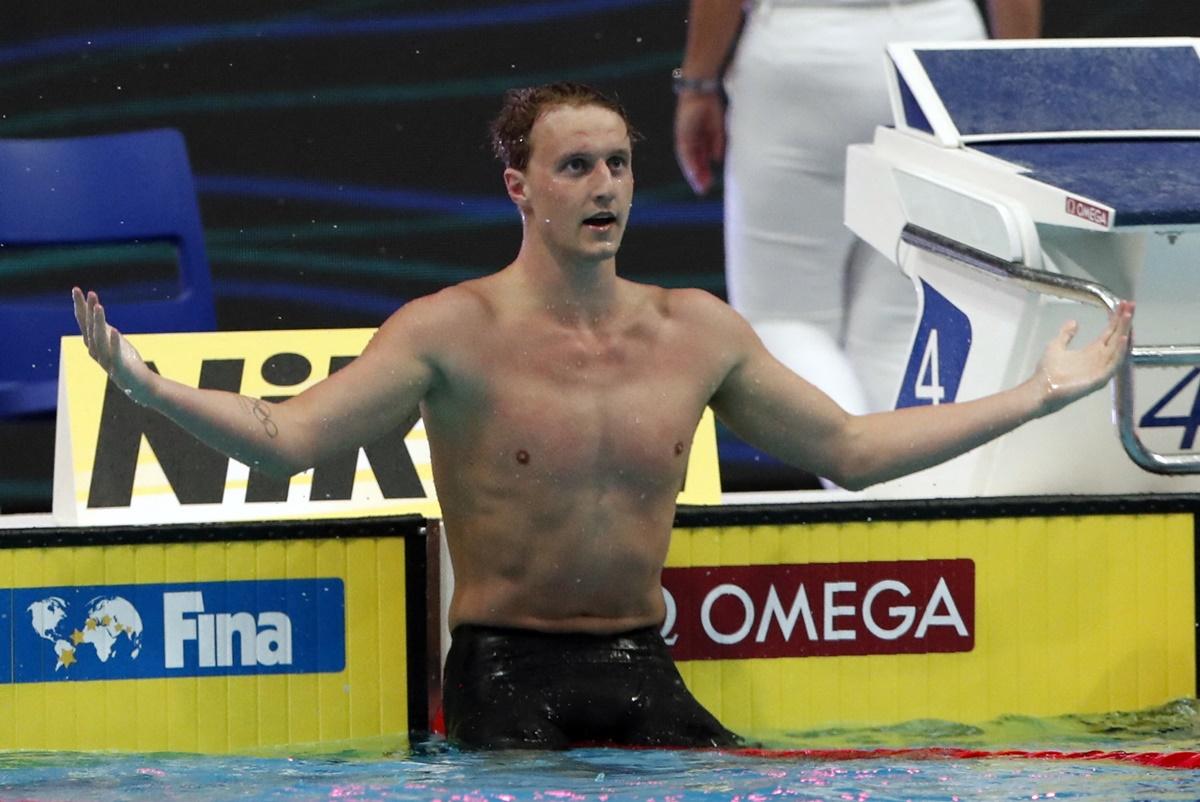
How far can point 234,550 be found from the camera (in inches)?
127

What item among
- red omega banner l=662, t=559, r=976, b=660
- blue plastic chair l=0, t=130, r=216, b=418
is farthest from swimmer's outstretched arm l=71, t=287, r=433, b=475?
blue plastic chair l=0, t=130, r=216, b=418

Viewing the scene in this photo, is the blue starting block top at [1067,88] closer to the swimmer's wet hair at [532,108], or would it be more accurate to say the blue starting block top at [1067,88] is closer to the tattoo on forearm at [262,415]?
the swimmer's wet hair at [532,108]

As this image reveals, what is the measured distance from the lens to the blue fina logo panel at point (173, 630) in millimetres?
3172

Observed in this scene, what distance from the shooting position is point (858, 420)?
310 centimetres

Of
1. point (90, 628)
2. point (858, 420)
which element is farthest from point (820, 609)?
point (90, 628)

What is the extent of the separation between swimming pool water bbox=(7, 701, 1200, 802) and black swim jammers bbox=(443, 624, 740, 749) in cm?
7

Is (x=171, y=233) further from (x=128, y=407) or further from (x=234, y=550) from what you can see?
(x=234, y=550)

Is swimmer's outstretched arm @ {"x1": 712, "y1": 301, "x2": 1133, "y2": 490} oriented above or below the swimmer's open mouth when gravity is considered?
below

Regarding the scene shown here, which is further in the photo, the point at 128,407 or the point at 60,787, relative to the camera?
the point at 128,407

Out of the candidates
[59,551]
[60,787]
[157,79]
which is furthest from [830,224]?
[60,787]

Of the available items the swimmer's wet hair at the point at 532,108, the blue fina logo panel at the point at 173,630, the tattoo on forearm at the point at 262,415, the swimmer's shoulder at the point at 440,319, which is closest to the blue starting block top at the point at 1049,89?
the swimmer's wet hair at the point at 532,108

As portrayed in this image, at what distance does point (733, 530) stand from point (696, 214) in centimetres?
231

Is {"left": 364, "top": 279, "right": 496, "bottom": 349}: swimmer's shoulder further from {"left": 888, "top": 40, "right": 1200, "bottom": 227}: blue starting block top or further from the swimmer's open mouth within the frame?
{"left": 888, "top": 40, "right": 1200, "bottom": 227}: blue starting block top

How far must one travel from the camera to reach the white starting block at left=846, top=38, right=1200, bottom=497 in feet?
11.6
